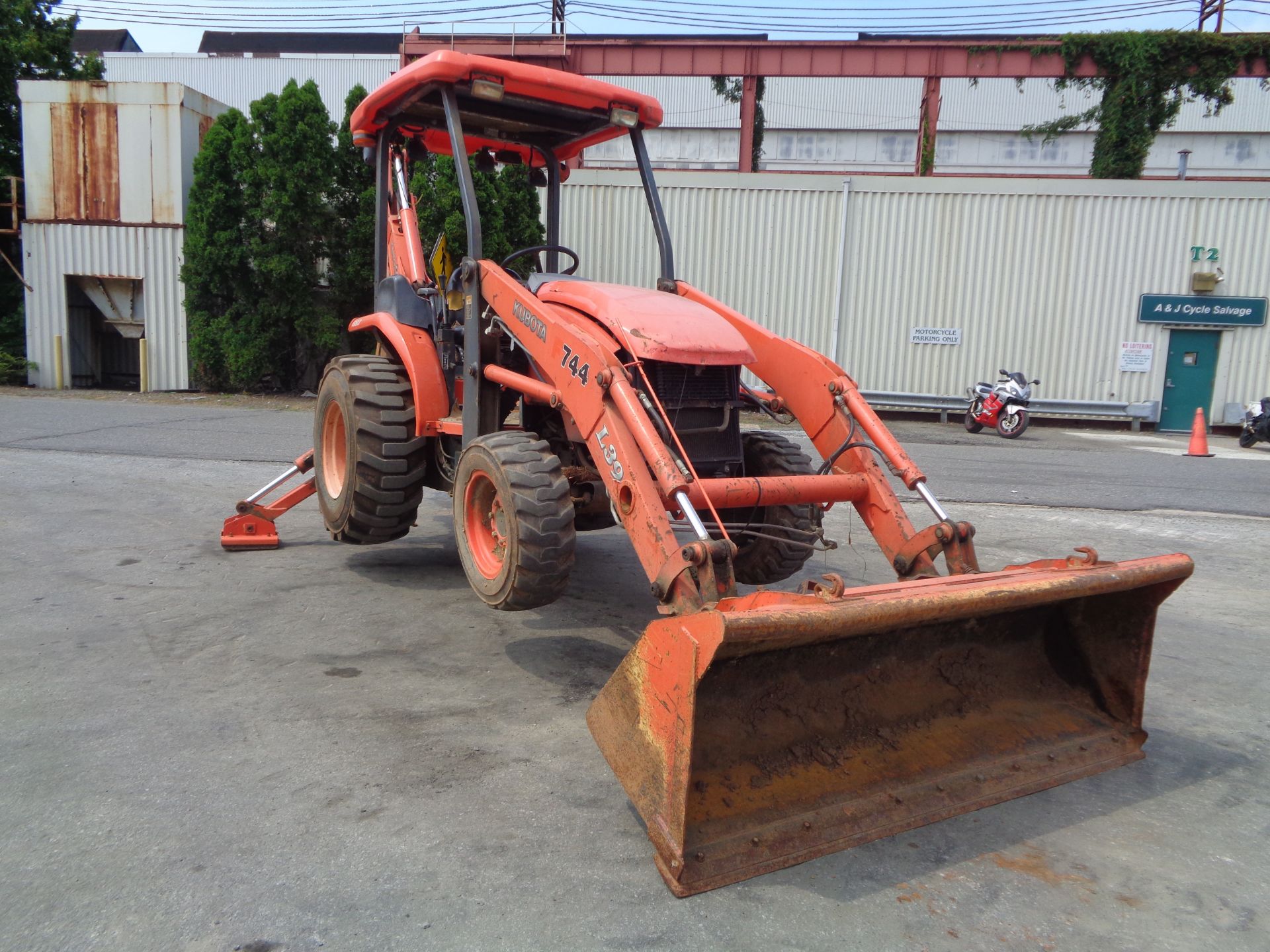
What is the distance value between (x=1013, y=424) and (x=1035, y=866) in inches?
576

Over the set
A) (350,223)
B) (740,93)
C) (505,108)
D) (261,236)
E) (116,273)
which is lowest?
(116,273)

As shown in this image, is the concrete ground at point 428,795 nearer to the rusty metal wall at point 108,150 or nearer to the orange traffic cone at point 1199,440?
the orange traffic cone at point 1199,440

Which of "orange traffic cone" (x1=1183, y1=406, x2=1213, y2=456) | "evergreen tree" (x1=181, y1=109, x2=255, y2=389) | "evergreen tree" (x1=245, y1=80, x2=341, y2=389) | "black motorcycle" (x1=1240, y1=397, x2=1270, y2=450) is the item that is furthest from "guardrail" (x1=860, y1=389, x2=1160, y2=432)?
"evergreen tree" (x1=181, y1=109, x2=255, y2=389)

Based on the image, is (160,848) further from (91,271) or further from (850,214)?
(91,271)

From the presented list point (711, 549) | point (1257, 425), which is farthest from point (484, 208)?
point (711, 549)

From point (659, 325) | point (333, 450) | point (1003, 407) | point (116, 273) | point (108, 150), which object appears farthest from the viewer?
point (116, 273)

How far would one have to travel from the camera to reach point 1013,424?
54.4ft

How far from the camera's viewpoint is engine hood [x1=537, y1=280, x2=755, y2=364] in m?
4.20

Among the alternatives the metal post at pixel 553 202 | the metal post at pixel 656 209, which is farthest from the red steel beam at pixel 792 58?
the metal post at pixel 656 209

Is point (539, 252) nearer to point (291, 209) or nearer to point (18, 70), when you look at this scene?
point (291, 209)

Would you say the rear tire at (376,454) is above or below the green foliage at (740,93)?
below

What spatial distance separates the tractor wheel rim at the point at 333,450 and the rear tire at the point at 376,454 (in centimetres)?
36

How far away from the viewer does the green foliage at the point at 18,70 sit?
68.9 feet

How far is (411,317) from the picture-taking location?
5.79 meters
